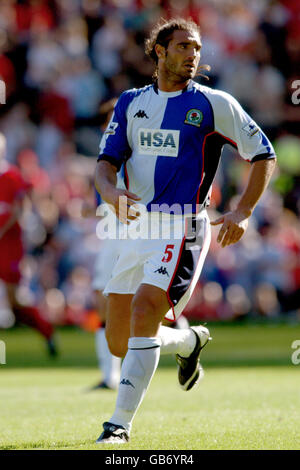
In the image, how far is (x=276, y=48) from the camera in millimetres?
19000

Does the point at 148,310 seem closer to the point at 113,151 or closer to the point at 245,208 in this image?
the point at 245,208

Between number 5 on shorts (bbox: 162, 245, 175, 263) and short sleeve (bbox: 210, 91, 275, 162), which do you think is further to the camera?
short sleeve (bbox: 210, 91, 275, 162)

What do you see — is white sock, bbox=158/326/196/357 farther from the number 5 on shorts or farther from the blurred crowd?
the blurred crowd

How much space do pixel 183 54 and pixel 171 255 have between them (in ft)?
4.29

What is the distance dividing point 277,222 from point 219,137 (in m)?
11.6

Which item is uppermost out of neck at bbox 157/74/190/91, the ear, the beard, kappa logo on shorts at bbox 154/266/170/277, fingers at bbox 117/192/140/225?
the ear

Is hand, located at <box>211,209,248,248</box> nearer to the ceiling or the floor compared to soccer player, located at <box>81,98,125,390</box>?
nearer to the ceiling

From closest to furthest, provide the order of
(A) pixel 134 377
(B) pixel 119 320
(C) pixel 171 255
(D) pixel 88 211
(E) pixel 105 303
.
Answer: (A) pixel 134 377
(C) pixel 171 255
(B) pixel 119 320
(E) pixel 105 303
(D) pixel 88 211

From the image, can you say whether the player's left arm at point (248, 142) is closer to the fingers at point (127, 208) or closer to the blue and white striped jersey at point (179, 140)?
the blue and white striped jersey at point (179, 140)

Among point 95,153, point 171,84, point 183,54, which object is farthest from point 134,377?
point 95,153

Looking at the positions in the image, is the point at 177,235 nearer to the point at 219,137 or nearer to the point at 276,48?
the point at 219,137

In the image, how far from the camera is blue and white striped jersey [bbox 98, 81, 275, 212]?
5590mm

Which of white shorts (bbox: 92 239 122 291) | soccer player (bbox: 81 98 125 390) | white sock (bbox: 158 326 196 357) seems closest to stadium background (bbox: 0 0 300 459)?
soccer player (bbox: 81 98 125 390)

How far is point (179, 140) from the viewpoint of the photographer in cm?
562
